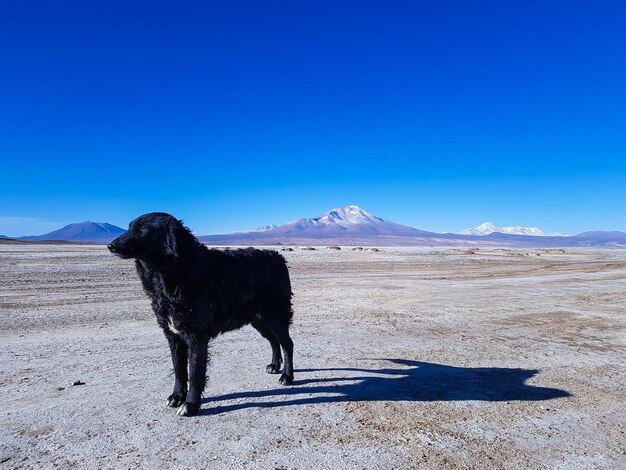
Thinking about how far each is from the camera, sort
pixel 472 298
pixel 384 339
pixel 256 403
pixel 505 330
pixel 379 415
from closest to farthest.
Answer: pixel 379 415
pixel 256 403
pixel 384 339
pixel 505 330
pixel 472 298

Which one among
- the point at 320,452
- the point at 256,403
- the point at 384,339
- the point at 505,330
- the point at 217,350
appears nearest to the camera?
the point at 320,452

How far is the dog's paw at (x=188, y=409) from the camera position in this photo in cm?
513

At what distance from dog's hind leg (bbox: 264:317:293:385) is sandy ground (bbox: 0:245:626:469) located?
0.24 m

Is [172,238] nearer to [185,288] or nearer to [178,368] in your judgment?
[185,288]

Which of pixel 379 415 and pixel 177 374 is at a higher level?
pixel 177 374

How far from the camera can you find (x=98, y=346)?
8.52 meters

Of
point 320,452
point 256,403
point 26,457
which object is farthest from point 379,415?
point 26,457

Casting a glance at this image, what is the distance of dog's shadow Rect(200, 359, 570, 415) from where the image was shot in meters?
5.79

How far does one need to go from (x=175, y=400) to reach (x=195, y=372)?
0.57 m

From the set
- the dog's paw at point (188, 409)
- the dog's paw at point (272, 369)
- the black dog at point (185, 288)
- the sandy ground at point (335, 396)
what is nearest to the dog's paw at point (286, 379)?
the sandy ground at point (335, 396)

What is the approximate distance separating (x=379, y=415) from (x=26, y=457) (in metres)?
3.93

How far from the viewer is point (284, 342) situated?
6535 mm

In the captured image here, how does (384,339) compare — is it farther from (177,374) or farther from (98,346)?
(98,346)

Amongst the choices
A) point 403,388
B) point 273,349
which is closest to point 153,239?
point 273,349
